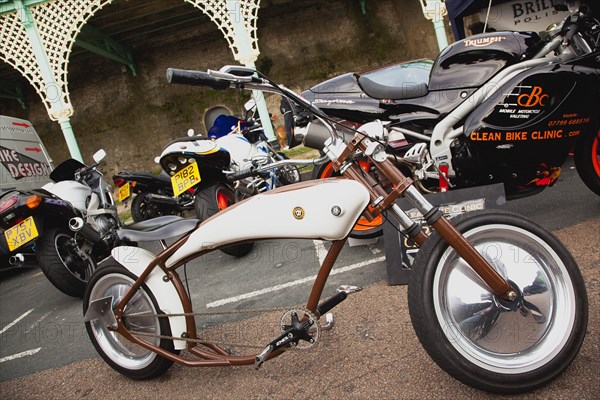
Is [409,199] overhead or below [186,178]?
overhead

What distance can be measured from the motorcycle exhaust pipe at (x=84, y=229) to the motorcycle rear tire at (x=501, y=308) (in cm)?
333

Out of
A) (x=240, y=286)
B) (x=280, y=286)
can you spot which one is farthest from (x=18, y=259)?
(x=280, y=286)

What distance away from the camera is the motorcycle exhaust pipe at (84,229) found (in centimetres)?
376

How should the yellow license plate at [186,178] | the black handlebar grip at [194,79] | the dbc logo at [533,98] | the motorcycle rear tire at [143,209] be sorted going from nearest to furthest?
the black handlebar grip at [194,79], the dbc logo at [533,98], the yellow license plate at [186,178], the motorcycle rear tire at [143,209]

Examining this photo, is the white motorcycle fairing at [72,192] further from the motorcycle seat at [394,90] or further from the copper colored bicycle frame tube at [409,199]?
the copper colored bicycle frame tube at [409,199]

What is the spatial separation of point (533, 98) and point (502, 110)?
0.19 meters

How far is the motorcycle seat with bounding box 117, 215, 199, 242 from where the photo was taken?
1.94m

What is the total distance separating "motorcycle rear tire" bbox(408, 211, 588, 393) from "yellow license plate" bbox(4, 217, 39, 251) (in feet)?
11.1

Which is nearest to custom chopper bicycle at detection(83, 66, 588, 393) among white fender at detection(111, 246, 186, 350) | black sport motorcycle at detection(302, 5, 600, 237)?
white fender at detection(111, 246, 186, 350)

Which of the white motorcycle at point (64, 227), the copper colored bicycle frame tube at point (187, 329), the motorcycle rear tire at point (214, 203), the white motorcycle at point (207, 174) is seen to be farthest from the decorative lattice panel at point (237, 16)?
the copper colored bicycle frame tube at point (187, 329)

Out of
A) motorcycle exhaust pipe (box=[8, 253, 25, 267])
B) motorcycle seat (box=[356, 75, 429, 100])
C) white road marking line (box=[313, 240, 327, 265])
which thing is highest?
motorcycle seat (box=[356, 75, 429, 100])

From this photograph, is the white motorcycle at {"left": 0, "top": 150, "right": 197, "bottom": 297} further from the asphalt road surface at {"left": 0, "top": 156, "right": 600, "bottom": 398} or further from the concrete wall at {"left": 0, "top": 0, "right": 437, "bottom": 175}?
the concrete wall at {"left": 0, "top": 0, "right": 437, "bottom": 175}

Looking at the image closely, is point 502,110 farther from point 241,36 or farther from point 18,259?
point 241,36

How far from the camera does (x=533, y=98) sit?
2.62 meters
